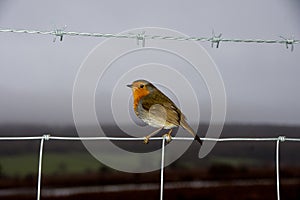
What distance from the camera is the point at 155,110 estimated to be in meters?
1.13

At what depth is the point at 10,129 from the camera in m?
1.54

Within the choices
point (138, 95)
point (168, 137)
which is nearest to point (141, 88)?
point (138, 95)

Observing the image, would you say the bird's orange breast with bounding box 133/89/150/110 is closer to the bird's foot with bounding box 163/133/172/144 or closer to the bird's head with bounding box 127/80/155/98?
the bird's head with bounding box 127/80/155/98

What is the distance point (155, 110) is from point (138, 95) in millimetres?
58

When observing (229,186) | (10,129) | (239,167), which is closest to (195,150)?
(239,167)

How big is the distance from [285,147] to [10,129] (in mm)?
1148

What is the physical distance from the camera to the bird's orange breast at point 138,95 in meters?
1.14

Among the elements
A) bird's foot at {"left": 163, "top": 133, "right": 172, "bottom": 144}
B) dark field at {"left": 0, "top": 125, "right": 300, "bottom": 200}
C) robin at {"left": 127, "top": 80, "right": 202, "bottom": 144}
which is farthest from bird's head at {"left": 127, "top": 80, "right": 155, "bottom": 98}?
dark field at {"left": 0, "top": 125, "right": 300, "bottom": 200}

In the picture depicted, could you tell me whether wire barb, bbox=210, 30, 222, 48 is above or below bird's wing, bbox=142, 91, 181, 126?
above

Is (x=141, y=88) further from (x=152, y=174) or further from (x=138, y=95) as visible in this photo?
(x=152, y=174)

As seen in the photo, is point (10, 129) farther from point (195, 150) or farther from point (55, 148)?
point (195, 150)

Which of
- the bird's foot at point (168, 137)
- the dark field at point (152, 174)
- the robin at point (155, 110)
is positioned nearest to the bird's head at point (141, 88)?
the robin at point (155, 110)

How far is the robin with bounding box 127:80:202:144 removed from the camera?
3.70ft

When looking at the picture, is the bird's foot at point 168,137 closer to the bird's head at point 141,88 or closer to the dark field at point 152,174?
the bird's head at point 141,88
